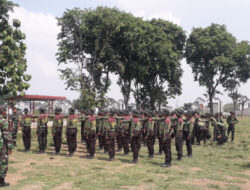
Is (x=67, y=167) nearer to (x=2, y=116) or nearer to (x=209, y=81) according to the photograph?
(x=2, y=116)

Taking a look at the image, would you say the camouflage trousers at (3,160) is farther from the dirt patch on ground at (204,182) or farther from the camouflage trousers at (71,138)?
the dirt patch on ground at (204,182)

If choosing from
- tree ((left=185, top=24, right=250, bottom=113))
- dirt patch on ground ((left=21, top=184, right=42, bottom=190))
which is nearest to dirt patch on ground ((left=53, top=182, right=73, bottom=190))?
dirt patch on ground ((left=21, top=184, right=42, bottom=190))

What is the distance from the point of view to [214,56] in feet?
136

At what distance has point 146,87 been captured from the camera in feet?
127

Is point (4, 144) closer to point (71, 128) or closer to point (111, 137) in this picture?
point (71, 128)

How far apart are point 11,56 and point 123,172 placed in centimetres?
1223

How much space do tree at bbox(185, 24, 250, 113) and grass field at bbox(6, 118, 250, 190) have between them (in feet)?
91.4

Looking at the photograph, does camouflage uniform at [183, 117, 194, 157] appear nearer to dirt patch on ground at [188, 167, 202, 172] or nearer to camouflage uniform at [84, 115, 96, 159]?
dirt patch on ground at [188, 167, 202, 172]

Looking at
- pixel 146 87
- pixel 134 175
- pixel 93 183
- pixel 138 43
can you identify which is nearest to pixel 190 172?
pixel 134 175

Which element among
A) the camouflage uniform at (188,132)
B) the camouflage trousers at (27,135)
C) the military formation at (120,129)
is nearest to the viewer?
the military formation at (120,129)

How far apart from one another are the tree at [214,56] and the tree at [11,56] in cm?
2702

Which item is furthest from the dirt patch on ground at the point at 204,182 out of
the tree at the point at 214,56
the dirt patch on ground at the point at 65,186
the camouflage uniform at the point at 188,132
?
the tree at the point at 214,56

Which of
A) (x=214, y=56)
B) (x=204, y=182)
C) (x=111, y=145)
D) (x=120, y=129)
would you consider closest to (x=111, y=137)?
(x=111, y=145)

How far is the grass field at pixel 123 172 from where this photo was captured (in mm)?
8633
